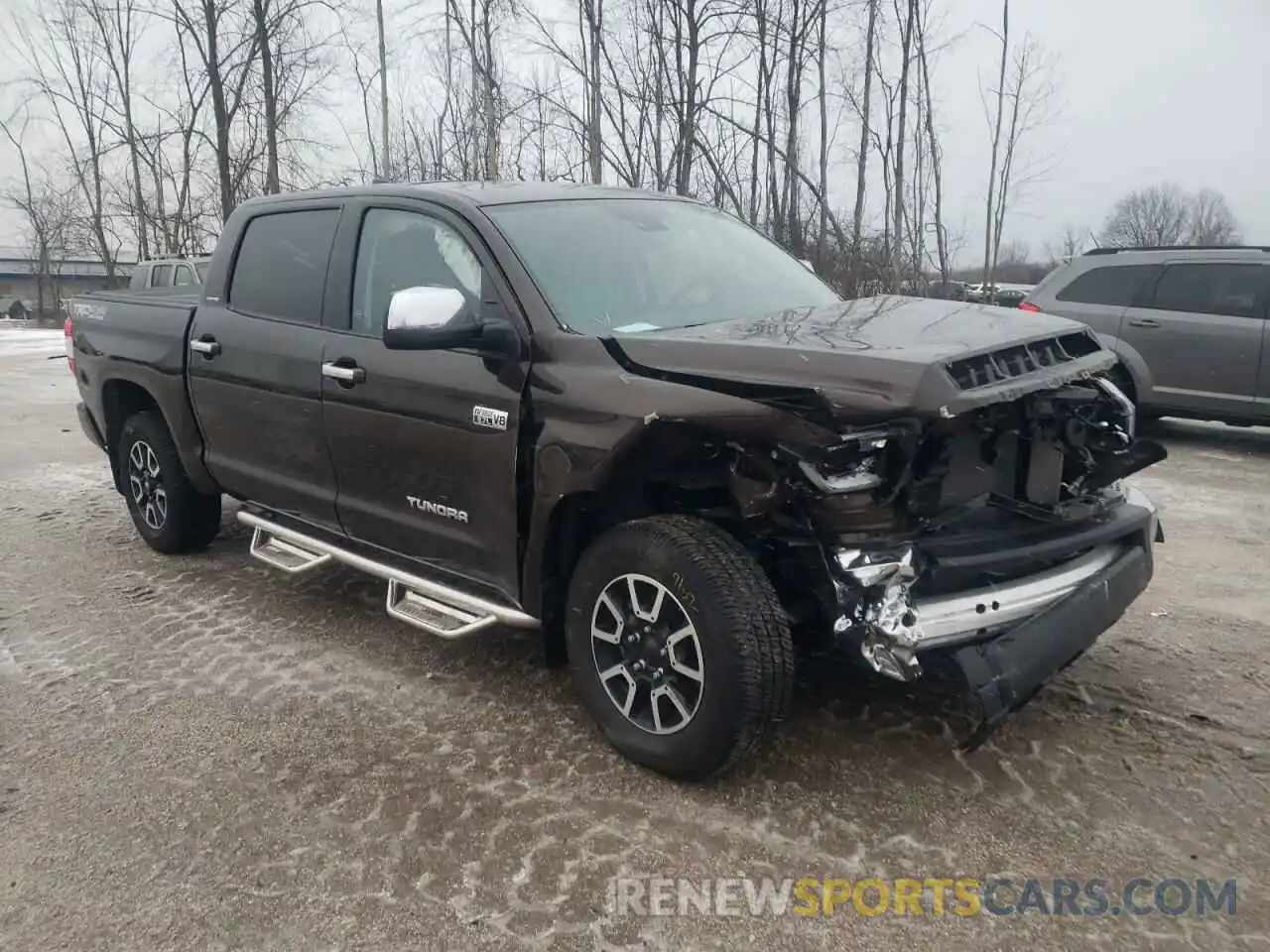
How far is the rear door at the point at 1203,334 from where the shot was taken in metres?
8.29

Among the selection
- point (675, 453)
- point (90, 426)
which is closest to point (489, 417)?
point (675, 453)

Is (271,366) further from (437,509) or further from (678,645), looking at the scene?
(678,645)

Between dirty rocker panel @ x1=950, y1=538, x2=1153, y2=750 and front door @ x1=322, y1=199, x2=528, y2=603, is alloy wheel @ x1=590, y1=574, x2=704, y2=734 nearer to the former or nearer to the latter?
front door @ x1=322, y1=199, x2=528, y2=603

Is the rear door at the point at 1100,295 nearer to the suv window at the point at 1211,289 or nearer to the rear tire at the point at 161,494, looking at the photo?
the suv window at the point at 1211,289

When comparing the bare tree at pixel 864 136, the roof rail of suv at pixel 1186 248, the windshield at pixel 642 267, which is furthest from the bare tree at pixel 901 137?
the windshield at pixel 642 267

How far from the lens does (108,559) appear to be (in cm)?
553

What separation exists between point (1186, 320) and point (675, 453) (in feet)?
24.0

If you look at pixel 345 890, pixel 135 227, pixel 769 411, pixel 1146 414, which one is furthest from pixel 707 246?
pixel 135 227

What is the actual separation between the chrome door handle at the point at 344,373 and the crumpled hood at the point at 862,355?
1.21 metres

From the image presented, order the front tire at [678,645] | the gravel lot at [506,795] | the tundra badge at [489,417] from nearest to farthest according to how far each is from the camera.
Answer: the gravel lot at [506,795] < the front tire at [678,645] < the tundra badge at [489,417]

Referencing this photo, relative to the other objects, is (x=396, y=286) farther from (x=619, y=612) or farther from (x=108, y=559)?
(x=108, y=559)

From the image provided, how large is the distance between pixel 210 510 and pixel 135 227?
2629 cm

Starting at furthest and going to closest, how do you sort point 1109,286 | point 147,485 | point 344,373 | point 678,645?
1. point 1109,286
2. point 147,485
3. point 344,373
4. point 678,645

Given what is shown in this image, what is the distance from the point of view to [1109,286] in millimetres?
8992
